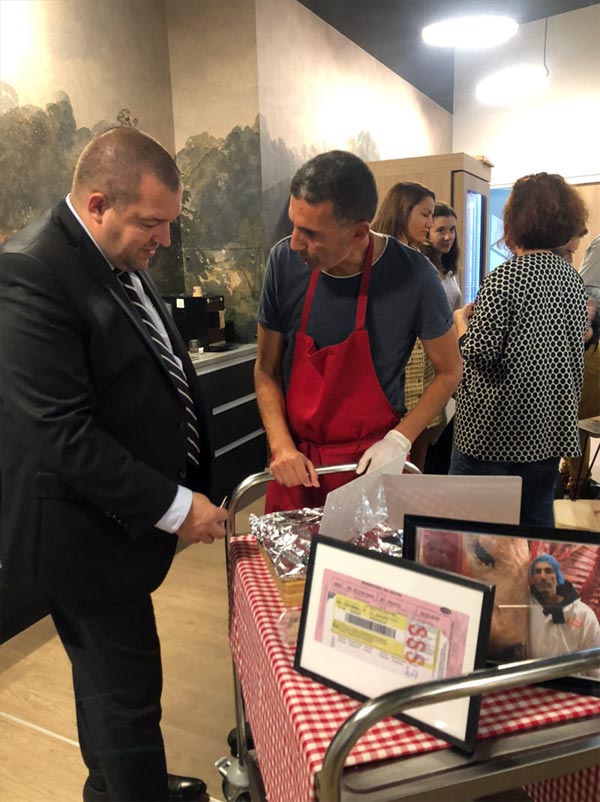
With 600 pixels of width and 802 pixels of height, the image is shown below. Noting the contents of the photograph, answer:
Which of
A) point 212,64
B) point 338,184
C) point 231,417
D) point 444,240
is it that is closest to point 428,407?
point 338,184

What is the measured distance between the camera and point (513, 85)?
5715 millimetres

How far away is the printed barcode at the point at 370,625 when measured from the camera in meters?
0.81

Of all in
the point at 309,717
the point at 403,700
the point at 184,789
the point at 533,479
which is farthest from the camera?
the point at 533,479

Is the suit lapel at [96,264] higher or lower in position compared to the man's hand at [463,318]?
higher

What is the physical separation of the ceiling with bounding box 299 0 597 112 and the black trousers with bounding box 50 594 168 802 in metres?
4.17

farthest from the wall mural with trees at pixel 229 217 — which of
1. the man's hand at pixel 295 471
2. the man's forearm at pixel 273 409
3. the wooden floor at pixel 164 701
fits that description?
the man's hand at pixel 295 471

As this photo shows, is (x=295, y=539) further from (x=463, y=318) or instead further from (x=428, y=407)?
(x=463, y=318)

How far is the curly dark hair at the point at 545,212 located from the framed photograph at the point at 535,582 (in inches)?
50.7

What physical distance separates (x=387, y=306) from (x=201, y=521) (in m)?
0.70

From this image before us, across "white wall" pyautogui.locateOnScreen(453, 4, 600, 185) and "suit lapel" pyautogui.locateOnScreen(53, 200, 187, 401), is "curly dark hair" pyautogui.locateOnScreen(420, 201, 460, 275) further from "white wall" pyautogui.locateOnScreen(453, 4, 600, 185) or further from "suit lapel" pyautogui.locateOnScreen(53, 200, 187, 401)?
"white wall" pyautogui.locateOnScreen(453, 4, 600, 185)

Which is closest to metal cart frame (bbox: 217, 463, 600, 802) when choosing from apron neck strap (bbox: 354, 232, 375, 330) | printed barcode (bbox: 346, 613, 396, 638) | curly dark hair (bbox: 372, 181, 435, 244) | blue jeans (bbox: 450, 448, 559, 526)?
printed barcode (bbox: 346, 613, 396, 638)

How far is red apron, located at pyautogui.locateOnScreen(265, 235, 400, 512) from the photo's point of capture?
4.93ft

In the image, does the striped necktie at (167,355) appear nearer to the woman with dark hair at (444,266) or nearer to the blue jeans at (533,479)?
the blue jeans at (533,479)

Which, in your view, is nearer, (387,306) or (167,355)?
(167,355)
